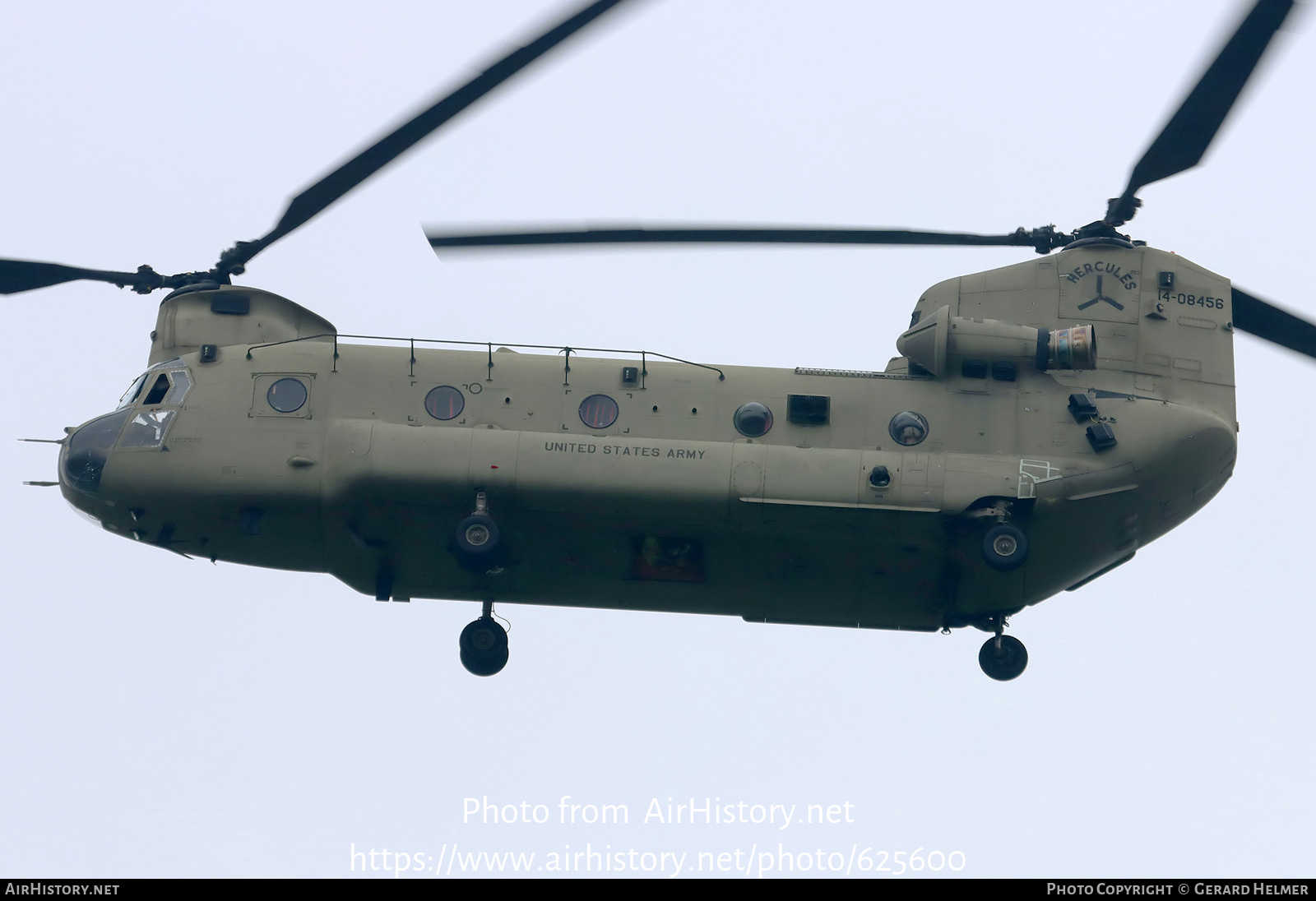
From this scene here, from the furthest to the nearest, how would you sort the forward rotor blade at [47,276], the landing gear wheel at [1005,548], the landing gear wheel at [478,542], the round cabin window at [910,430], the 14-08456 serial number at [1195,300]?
the forward rotor blade at [47,276]
the 14-08456 serial number at [1195,300]
the round cabin window at [910,430]
the landing gear wheel at [478,542]
the landing gear wheel at [1005,548]

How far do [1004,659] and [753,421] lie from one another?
502cm

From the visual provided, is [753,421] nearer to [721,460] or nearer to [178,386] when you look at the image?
[721,460]

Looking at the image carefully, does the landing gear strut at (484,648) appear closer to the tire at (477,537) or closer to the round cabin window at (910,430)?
the tire at (477,537)

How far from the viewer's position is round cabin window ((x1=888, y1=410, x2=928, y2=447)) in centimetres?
2486

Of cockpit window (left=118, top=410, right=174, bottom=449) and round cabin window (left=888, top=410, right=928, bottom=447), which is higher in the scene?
round cabin window (left=888, top=410, right=928, bottom=447)

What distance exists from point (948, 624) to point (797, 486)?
370 cm

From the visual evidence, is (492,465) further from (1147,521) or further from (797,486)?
(1147,521)

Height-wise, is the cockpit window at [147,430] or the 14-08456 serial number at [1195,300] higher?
the 14-08456 serial number at [1195,300]

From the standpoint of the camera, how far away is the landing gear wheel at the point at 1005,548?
23.5m

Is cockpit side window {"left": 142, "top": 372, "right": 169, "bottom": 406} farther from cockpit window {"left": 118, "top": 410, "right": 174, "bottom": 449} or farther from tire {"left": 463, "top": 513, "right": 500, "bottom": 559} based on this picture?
tire {"left": 463, "top": 513, "right": 500, "bottom": 559}

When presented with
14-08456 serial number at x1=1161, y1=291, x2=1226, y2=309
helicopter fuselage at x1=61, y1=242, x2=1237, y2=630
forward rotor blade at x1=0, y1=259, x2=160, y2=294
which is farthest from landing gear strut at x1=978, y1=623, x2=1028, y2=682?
forward rotor blade at x1=0, y1=259, x2=160, y2=294

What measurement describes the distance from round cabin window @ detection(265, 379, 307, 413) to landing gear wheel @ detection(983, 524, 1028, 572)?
31.8 feet

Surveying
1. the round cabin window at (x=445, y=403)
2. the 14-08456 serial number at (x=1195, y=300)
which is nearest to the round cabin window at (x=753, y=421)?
the round cabin window at (x=445, y=403)

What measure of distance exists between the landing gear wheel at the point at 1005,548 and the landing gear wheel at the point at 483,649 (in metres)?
7.10
